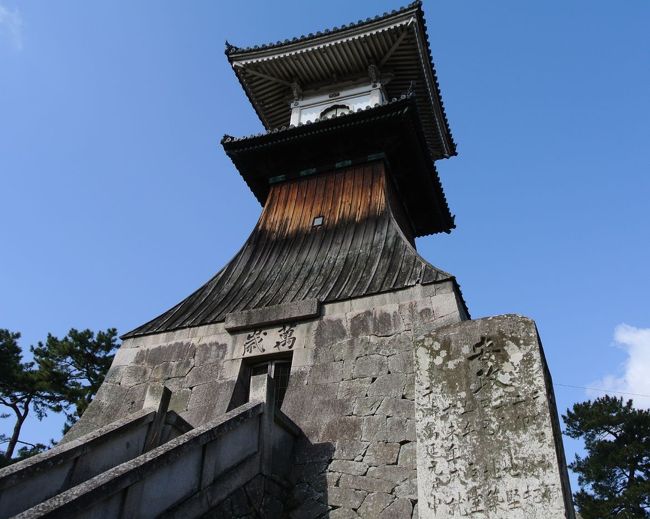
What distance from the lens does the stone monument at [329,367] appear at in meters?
4.25

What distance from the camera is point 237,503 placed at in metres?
5.03

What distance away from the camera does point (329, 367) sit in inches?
279

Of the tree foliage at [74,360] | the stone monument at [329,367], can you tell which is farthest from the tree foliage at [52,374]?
the stone monument at [329,367]

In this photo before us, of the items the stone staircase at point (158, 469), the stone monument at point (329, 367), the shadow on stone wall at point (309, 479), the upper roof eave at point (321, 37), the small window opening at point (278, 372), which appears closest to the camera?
the stone staircase at point (158, 469)

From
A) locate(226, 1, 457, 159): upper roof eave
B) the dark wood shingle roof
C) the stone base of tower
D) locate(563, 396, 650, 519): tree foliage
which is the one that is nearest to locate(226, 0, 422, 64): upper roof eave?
locate(226, 1, 457, 159): upper roof eave

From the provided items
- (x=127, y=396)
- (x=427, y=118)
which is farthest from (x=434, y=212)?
(x=127, y=396)

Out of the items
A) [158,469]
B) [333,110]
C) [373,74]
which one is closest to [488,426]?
→ [158,469]

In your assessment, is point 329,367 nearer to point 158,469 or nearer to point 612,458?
point 158,469

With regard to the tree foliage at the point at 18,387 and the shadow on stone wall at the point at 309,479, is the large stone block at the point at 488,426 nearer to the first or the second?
the shadow on stone wall at the point at 309,479

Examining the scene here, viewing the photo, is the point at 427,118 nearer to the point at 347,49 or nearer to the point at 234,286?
the point at 347,49

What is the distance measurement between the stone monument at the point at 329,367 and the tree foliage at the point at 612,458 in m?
10.8

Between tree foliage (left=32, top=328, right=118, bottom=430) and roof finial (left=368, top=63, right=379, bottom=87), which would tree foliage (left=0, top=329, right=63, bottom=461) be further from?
roof finial (left=368, top=63, right=379, bottom=87)

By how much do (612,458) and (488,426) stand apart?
1726cm

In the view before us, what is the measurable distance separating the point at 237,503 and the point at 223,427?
0.71 m
